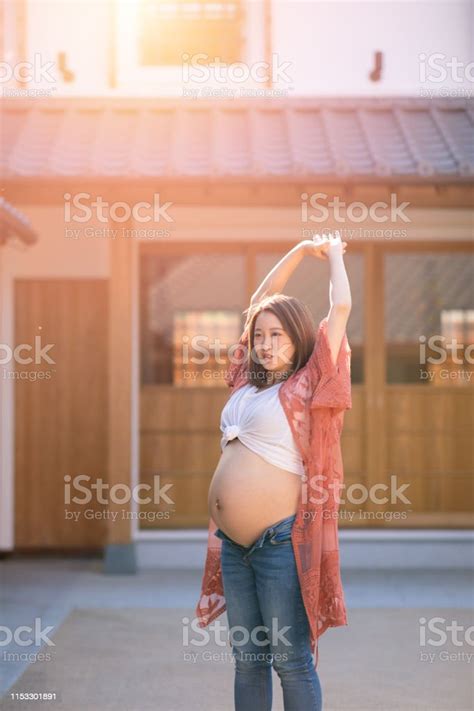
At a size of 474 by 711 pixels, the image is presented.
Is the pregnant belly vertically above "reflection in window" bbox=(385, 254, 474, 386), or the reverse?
"reflection in window" bbox=(385, 254, 474, 386)

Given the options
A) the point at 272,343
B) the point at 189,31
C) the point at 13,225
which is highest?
the point at 189,31

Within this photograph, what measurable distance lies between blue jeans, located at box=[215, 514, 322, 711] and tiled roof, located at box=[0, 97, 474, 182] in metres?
4.41

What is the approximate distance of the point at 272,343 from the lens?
11.7 feet

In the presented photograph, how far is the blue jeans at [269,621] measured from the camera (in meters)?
3.41

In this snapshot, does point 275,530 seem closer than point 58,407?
Yes

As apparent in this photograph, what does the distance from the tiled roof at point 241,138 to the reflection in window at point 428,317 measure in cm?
114

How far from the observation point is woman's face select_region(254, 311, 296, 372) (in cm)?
355

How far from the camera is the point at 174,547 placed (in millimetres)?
8227

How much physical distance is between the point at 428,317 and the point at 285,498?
5.27m

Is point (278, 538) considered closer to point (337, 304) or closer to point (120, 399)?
point (337, 304)

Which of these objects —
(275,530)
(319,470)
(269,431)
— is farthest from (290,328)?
(275,530)

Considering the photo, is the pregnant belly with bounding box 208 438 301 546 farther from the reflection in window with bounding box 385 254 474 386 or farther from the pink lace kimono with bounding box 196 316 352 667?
the reflection in window with bounding box 385 254 474 386

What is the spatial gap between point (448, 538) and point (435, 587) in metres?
0.84

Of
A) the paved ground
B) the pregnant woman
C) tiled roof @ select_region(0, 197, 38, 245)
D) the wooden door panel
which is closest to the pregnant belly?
the pregnant woman
